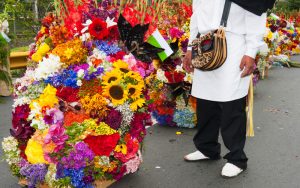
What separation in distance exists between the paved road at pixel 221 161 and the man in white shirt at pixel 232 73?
0.69ft

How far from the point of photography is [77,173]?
120 inches

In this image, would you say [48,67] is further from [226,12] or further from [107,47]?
[226,12]

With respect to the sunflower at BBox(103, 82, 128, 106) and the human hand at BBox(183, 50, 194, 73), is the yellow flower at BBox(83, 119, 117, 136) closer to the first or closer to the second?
the sunflower at BBox(103, 82, 128, 106)

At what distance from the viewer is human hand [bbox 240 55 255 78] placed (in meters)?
3.46

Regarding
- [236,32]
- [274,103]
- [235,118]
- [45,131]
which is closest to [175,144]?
[235,118]

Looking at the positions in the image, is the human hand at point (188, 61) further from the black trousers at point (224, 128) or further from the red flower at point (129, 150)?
the red flower at point (129, 150)

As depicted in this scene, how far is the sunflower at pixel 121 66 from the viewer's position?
3.21m

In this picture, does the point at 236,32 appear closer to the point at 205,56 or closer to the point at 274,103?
the point at 205,56

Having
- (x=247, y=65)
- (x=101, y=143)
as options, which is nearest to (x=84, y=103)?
(x=101, y=143)

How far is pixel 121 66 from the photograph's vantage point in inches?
127

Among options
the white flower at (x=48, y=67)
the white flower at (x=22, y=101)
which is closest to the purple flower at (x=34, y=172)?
the white flower at (x=22, y=101)

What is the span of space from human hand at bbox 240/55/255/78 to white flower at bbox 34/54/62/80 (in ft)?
4.98

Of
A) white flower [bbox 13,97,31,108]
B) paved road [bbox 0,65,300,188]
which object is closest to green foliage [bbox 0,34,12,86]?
paved road [bbox 0,65,300,188]

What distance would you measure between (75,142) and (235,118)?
4.67ft
